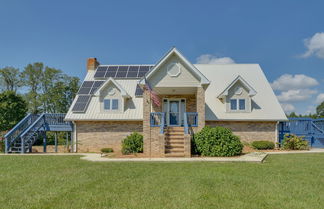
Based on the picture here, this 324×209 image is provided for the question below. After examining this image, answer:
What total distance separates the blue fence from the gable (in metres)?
9.76

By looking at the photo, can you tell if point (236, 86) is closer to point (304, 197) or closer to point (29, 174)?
point (304, 197)

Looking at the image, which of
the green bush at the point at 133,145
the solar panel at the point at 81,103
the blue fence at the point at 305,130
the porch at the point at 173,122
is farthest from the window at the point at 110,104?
the blue fence at the point at 305,130

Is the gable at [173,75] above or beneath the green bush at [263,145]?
above

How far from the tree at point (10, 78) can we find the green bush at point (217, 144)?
41614 mm

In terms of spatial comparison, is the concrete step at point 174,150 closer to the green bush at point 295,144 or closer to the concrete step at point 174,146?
the concrete step at point 174,146

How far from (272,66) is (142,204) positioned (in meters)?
26.7

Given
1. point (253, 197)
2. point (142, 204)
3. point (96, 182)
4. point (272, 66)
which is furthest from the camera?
point (272, 66)

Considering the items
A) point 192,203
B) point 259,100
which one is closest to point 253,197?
point 192,203

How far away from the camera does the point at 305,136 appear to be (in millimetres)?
18391

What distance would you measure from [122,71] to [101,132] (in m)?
7.08

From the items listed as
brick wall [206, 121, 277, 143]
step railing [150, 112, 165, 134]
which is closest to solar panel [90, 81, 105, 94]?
step railing [150, 112, 165, 134]

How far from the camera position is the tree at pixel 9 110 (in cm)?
2692

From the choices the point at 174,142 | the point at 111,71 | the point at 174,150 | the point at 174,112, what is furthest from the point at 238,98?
the point at 111,71

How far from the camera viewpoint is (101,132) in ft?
56.5
